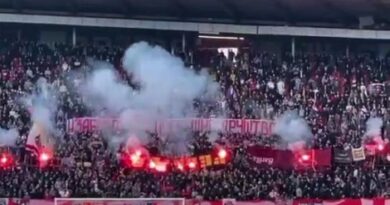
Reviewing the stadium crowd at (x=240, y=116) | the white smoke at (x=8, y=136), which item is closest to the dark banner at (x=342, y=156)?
the stadium crowd at (x=240, y=116)

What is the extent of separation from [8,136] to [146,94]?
4352mm

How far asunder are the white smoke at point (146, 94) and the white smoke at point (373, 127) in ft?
16.6

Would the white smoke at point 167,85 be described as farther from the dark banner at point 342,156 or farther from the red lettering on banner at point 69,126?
the dark banner at point 342,156

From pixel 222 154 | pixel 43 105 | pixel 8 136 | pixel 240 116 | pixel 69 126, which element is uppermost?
pixel 43 105

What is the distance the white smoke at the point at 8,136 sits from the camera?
2783 cm

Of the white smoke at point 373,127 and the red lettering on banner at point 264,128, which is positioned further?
the white smoke at point 373,127

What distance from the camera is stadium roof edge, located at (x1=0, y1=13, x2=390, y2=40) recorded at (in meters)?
32.3

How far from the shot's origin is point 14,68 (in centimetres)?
3080

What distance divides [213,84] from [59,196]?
23.7ft

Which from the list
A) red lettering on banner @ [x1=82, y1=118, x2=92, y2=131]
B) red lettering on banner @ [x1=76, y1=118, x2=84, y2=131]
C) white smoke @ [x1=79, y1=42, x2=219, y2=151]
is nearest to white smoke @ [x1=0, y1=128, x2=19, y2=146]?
red lettering on banner @ [x1=76, y1=118, x2=84, y2=131]

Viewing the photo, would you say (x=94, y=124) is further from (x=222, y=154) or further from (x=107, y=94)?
(x=222, y=154)

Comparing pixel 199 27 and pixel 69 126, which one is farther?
pixel 199 27

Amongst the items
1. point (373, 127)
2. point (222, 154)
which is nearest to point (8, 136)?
point (222, 154)

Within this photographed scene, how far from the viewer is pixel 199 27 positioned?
33.2 m
